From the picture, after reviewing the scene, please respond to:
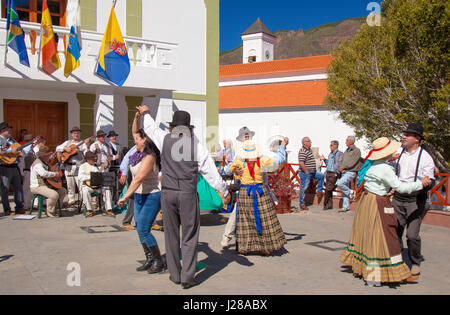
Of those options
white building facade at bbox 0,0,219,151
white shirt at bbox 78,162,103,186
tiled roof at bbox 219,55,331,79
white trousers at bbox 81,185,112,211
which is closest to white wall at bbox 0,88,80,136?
white building facade at bbox 0,0,219,151

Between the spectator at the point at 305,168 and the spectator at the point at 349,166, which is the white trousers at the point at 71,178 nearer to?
the spectator at the point at 305,168

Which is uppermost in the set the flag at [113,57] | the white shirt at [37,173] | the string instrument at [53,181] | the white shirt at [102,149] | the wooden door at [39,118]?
the flag at [113,57]

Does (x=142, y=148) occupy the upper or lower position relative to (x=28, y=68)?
lower

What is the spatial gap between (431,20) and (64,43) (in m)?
9.32

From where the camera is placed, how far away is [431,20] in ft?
37.7

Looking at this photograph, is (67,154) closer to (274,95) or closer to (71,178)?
(71,178)

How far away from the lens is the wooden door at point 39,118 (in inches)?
525

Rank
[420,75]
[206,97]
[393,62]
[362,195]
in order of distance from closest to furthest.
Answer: [362,195], [420,75], [393,62], [206,97]

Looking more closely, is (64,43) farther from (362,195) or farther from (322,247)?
(362,195)

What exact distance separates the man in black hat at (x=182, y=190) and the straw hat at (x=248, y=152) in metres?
1.59

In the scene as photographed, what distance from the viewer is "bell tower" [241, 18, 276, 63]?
6475 centimetres

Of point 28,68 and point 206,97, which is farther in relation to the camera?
point 206,97

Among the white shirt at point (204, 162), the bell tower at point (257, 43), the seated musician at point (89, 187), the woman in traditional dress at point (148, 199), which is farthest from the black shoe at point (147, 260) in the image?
the bell tower at point (257, 43)
